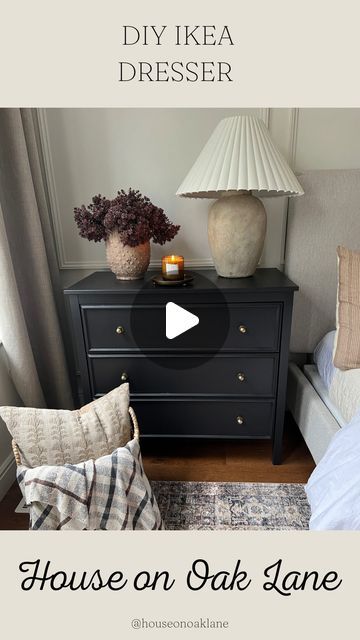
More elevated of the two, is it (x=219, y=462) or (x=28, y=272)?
(x=28, y=272)

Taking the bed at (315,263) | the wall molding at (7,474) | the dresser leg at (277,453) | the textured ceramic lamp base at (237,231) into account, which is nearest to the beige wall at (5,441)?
the wall molding at (7,474)

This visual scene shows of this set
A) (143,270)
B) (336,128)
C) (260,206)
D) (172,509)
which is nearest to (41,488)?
(172,509)

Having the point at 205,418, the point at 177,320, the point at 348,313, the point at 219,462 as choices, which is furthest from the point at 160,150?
the point at 219,462

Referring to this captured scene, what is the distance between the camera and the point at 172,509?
52.7 inches

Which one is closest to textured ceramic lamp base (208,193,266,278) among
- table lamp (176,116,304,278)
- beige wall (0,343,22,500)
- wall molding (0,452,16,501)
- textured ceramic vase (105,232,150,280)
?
table lamp (176,116,304,278)

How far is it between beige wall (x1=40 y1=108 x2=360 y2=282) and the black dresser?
1.17 feet

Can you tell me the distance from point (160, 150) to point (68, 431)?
4.13 ft

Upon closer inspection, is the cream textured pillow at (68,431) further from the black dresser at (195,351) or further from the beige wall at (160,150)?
the beige wall at (160,150)

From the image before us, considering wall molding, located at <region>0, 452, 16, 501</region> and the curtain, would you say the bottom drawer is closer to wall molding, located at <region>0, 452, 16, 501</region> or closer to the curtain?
the curtain

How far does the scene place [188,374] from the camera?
1.42 m

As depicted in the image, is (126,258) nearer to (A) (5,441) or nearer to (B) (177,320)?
(B) (177,320)

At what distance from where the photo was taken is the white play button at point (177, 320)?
51.9 inches

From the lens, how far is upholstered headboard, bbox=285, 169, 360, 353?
150 centimetres

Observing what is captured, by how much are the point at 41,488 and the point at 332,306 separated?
1.42 meters
